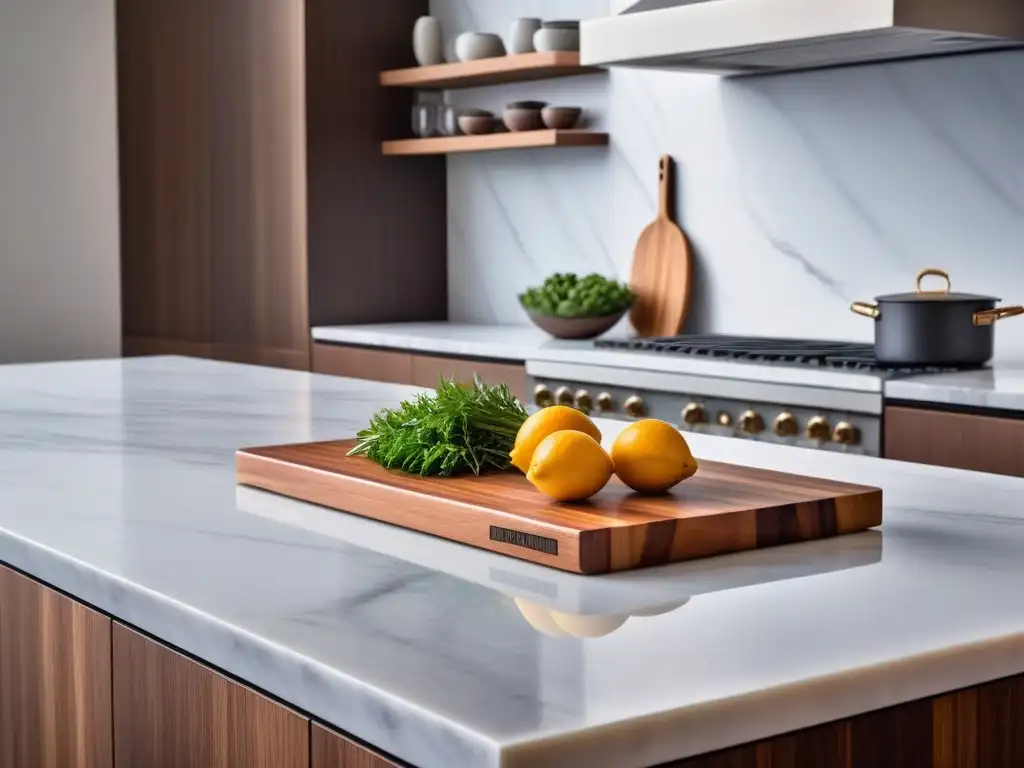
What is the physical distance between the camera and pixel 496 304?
4.80 m

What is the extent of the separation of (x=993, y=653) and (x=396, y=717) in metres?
0.42

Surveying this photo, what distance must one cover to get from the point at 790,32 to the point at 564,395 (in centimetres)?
102

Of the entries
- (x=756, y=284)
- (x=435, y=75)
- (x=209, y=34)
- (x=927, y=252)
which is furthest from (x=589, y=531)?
(x=209, y=34)

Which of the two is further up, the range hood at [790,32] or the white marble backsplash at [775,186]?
the range hood at [790,32]

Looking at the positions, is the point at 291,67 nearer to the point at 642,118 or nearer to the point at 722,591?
the point at 642,118

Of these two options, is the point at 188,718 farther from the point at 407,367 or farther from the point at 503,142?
the point at 503,142

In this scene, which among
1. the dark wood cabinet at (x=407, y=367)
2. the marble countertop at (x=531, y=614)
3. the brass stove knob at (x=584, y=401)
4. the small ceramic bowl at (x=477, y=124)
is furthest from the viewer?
the small ceramic bowl at (x=477, y=124)

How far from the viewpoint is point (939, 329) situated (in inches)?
116

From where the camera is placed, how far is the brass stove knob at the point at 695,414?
3170mm

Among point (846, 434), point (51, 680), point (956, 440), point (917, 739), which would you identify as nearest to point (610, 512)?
point (917, 739)

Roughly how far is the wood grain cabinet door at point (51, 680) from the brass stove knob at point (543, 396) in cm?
221

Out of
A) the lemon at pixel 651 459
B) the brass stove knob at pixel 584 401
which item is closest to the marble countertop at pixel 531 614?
the lemon at pixel 651 459

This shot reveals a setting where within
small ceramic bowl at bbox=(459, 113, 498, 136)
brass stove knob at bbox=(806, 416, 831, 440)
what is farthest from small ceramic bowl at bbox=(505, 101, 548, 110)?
brass stove knob at bbox=(806, 416, 831, 440)

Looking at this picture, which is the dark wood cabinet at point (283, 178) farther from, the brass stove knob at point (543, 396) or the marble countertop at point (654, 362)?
the brass stove knob at point (543, 396)
